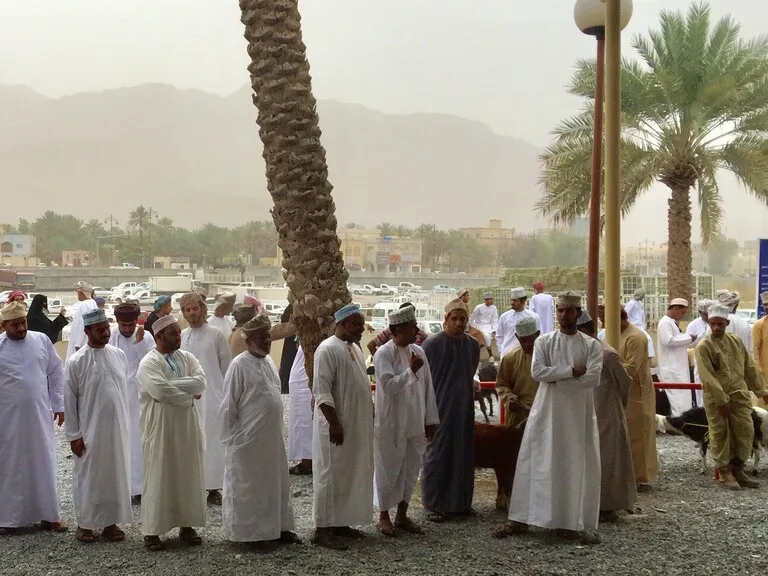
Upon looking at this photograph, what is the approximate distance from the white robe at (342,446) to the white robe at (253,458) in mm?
232

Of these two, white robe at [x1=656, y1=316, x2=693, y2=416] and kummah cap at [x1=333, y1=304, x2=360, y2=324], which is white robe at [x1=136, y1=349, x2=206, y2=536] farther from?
white robe at [x1=656, y1=316, x2=693, y2=416]

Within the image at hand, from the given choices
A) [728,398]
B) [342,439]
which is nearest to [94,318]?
[342,439]

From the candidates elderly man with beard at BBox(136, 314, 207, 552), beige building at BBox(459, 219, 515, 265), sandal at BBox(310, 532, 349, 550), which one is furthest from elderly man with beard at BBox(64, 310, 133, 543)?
beige building at BBox(459, 219, 515, 265)

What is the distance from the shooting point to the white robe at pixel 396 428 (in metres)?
5.41

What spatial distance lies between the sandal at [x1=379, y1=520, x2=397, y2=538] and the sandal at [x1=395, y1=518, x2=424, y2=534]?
Answer: 2.8 inches

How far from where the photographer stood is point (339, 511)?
5.19 metres

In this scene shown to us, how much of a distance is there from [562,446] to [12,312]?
382 cm

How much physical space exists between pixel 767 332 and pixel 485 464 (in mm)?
4567

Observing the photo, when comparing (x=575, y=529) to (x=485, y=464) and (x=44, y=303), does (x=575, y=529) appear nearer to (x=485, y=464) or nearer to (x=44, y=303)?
(x=485, y=464)

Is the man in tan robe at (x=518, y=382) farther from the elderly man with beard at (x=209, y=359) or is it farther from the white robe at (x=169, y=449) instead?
the elderly man with beard at (x=209, y=359)

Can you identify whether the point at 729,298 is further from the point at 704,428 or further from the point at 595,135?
the point at 595,135

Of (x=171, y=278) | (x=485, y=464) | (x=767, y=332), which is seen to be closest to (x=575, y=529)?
(x=485, y=464)

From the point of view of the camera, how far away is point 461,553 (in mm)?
5039

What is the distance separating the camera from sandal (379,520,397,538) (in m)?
5.37
